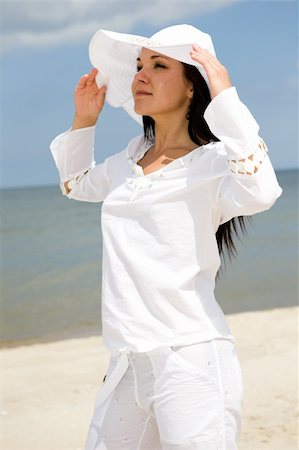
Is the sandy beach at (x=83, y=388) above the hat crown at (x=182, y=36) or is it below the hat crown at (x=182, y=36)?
below

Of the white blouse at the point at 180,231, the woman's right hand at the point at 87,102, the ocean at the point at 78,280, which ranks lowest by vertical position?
the ocean at the point at 78,280

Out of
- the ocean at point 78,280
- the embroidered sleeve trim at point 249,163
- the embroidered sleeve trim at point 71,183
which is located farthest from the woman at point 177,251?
the ocean at point 78,280

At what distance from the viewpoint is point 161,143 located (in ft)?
9.37

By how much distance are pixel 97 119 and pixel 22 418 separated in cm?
326

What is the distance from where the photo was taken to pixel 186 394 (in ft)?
8.07

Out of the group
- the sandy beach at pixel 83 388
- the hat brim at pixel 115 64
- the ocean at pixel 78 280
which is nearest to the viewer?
the hat brim at pixel 115 64

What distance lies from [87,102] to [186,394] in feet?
4.06

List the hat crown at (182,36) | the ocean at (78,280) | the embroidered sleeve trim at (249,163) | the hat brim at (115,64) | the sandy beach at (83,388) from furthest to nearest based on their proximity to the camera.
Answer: the ocean at (78,280) → the sandy beach at (83,388) → the hat brim at (115,64) → the hat crown at (182,36) → the embroidered sleeve trim at (249,163)

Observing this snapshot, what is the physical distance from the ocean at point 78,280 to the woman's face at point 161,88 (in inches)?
160

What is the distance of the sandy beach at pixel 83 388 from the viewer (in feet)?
17.0

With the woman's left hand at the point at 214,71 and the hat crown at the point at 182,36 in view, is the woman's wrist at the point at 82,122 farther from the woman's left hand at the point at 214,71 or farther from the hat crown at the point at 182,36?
the woman's left hand at the point at 214,71

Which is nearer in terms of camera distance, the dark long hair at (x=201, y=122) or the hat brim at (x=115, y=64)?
the dark long hair at (x=201, y=122)

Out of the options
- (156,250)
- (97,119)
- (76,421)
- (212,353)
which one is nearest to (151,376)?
(212,353)

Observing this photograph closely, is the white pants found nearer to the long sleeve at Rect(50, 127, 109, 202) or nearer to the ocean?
the long sleeve at Rect(50, 127, 109, 202)
